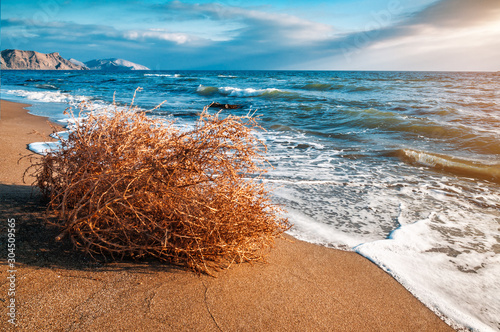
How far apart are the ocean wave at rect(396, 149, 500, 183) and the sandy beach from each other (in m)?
4.92

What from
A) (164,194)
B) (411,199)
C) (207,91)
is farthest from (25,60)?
(164,194)

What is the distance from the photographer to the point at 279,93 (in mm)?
23047

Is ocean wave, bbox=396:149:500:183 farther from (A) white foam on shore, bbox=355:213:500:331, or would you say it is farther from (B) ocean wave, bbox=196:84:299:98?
(B) ocean wave, bbox=196:84:299:98

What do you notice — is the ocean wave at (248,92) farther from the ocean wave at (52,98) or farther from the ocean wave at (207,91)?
the ocean wave at (52,98)

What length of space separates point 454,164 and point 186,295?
6903 millimetres

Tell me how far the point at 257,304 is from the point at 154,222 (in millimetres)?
937

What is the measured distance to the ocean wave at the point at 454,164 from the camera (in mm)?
6246

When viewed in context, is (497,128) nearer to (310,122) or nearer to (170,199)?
(310,122)

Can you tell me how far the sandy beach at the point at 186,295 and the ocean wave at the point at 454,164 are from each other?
194 inches

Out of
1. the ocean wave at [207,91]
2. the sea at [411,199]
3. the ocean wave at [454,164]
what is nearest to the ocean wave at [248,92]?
the ocean wave at [207,91]

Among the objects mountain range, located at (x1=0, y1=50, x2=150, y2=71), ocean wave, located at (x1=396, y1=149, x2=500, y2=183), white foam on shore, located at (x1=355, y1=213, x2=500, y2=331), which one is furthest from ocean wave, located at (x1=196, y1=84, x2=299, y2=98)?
mountain range, located at (x1=0, y1=50, x2=150, y2=71)

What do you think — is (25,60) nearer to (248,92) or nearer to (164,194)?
(248,92)

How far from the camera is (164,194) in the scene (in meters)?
2.16

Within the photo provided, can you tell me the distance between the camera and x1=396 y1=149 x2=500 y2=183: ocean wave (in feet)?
20.5
